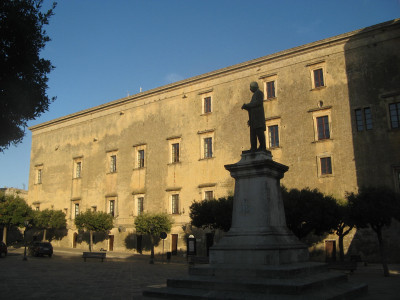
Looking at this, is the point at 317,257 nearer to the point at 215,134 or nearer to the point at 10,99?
the point at 215,134

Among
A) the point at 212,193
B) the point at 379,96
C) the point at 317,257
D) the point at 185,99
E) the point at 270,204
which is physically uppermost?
the point at 185,99

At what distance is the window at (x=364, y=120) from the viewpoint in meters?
25.0

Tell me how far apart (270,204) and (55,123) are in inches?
1535

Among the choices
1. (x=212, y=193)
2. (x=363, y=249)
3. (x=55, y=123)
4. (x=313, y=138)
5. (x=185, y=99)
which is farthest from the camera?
(x=55, y=123)

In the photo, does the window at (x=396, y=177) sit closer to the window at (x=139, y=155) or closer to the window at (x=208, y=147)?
the window at (x=208, y=147)

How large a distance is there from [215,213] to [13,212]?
904 inches

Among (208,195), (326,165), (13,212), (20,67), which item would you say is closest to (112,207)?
(13,212)

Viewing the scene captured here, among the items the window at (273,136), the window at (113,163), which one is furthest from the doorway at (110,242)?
the window at (273,136)

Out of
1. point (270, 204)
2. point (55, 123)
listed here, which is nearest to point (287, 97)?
point (270, 204)

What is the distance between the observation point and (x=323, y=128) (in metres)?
26.5

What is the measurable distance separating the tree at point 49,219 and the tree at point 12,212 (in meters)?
0.75

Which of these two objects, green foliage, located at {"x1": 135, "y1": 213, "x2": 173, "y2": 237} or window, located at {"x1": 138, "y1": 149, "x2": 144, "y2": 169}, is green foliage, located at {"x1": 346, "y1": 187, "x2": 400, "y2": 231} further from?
window, located at {"x1": 138, "y1": 149, "x2": 144, "y2": 169}

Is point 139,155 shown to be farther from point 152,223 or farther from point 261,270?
point 261,270

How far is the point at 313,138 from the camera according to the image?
26.6 m
